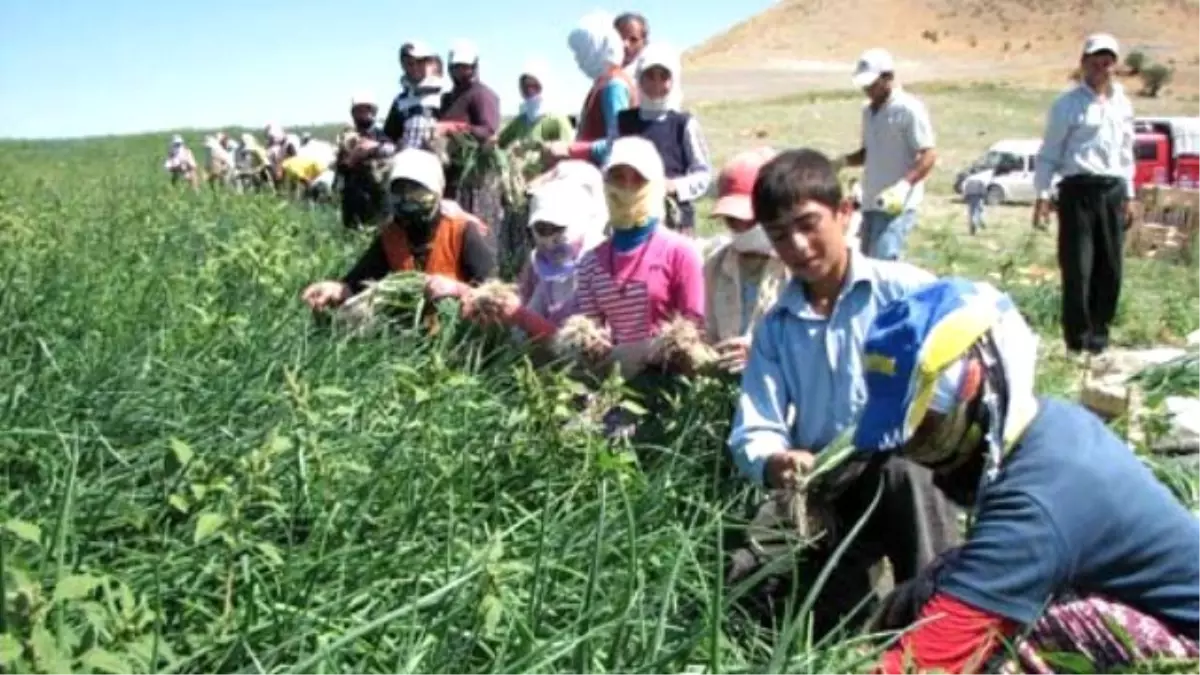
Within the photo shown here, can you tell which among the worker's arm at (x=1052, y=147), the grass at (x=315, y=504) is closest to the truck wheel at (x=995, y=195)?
the worker's arm at (x=1052, y=147)

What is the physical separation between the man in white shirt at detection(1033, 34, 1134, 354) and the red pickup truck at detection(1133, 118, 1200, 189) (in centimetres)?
1823

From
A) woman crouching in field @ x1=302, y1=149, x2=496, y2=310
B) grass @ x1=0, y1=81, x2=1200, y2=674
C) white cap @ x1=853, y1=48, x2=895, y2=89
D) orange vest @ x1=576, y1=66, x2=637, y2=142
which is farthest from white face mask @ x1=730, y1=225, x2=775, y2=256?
white cap @ x1=853, y1=48, x2=895, y2=89

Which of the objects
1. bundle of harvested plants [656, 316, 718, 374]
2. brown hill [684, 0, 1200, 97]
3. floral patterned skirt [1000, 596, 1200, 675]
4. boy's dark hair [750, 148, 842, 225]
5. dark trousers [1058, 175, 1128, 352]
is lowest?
brown hill [684, 0, 1200, 97]

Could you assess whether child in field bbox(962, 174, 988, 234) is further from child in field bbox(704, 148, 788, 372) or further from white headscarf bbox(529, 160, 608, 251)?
child in field bbox(704, 148, 788, 372)

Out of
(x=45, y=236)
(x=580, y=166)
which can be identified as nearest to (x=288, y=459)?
(x=580, y=166)

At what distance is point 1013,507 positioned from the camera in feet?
7.82

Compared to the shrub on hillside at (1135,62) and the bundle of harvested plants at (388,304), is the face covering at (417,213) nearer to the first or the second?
the bundle of harvested plants at (388,304)

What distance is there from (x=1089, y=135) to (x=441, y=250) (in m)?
3.37

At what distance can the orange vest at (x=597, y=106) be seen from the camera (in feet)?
21.3

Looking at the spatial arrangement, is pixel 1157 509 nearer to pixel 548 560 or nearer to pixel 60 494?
pixel 548 560

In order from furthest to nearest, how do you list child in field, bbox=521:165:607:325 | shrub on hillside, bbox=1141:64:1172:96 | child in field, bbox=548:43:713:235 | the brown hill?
the brown hill < shrub on hillside, bbox=1141:64:1172:96 < child in field, bbox=548:43:713:235 < child in field, bbox=521:165:607:325

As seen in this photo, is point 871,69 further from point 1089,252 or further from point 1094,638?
point 1094,638

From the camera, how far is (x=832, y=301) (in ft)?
12.0

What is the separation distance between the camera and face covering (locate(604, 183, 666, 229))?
459cm
